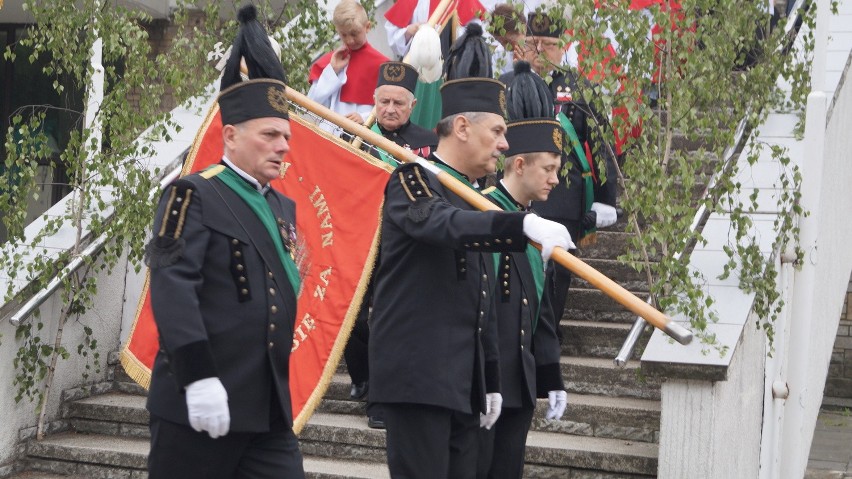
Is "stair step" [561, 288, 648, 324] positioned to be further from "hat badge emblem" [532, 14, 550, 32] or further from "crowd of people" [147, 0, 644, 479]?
"crowd of people" [147, 0, 644, 479]

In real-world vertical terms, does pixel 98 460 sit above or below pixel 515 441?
below

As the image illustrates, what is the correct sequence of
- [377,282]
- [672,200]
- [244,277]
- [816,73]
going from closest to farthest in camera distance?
[244,277]
[377,282]
[672,200]
[816,73]

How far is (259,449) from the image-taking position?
418 centimetres

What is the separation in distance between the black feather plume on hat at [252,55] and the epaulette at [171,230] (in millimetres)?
499

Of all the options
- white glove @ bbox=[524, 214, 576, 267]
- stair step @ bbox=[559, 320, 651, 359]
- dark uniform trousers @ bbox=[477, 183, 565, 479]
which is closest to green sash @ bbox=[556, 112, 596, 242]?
stair step @ bbox=[559, 320, 651, 359]

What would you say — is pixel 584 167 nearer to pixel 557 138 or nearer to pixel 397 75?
pixel 397 75

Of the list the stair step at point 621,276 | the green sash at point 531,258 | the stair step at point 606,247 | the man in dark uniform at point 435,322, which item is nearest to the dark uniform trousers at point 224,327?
the man in dark uniform at point 435,322

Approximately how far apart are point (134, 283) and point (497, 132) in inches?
158

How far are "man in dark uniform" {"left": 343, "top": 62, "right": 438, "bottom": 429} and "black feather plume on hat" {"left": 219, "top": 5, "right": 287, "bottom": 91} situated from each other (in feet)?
9.65

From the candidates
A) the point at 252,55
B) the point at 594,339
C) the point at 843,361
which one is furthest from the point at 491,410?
the point at 843,361

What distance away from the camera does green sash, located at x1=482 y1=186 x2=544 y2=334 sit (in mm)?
5086

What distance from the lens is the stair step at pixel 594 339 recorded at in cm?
785

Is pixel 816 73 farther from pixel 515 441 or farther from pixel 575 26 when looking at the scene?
pixel 515 441

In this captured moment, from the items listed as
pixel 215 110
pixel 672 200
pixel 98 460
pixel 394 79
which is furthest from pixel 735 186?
pixel 98 460
